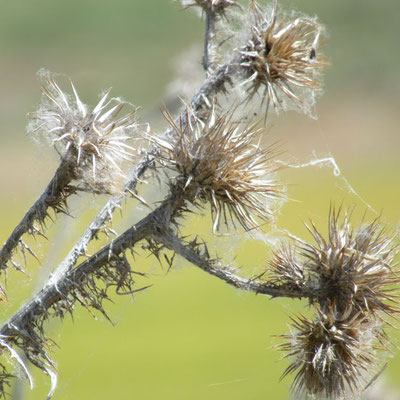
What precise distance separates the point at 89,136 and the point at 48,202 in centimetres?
45

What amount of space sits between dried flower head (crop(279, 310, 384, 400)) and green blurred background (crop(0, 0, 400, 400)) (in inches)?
7.0

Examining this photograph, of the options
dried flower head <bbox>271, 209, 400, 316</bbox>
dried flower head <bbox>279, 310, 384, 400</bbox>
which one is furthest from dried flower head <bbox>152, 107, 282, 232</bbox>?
dried flower head <bbox>279, 310, 384, 400</bbox>

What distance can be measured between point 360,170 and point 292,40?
61.7 metres

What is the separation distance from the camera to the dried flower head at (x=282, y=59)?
13.8 feet

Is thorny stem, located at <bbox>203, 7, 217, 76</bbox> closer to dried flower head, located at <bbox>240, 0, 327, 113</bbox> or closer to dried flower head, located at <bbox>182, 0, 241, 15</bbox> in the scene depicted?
dried flower head, located at <bbox>182, 0, 241, 15</bbox>

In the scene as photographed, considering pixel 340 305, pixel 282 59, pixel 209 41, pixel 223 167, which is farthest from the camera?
pixel 209 41

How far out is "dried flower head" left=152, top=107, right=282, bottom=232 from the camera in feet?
11.7

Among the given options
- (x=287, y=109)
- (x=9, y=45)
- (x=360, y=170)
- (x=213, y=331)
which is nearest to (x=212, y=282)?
(x=213, y=331)

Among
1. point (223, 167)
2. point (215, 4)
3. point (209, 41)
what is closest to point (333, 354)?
point (223, 167)

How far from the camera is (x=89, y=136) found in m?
3.61

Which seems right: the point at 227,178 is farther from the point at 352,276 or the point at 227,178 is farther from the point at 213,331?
the point at 213,331

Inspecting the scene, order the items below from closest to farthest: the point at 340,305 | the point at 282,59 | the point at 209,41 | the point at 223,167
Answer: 1. the point at 223,167
2. the point at 340,305
3. the point at 282,59
4. the point at 209,41

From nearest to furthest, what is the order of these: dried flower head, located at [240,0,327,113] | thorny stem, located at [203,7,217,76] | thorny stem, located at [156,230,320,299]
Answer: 1. thorny stem, located at [156,230,320,299]
2. dried flower head, located at [240,0,327,113]
3. thorny stem, located at [203,7,217,76]

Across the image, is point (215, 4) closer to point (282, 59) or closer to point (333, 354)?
point (282, 59)
